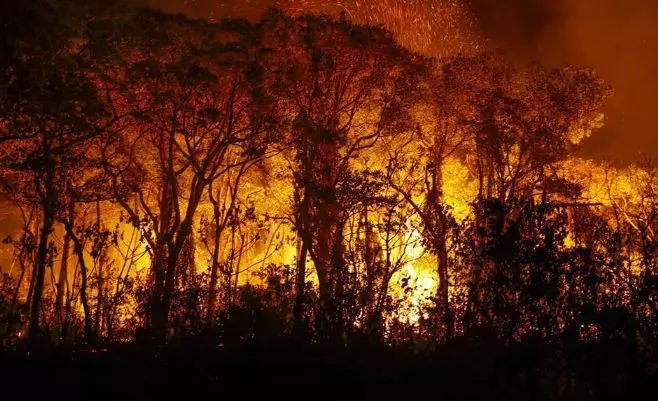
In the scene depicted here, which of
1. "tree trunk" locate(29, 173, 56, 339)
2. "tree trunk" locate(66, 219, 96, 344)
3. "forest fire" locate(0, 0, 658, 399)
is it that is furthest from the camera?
"tree trunk" locate(29, 173, 56, 339)

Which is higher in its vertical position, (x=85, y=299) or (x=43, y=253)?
(x=43, y=253)

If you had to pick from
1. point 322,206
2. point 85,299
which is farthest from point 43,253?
point 322,206

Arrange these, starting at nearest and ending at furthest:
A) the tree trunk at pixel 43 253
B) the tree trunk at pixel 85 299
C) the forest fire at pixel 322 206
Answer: the forest fire at pixel 322 206
the tree trunk at pixel 85 299
the tree trunk at pixel 43 253

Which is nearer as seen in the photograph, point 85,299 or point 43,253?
point 43,253

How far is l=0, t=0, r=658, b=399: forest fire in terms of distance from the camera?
34.1 ft

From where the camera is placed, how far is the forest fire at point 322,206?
1038cm

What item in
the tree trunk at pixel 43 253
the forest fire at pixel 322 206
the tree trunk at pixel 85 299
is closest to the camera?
the forest fire at pixel 322 206

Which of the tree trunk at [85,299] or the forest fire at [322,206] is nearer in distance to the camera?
the forest fire at [322,206]

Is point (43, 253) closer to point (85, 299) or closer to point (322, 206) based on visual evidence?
point (85, 299)

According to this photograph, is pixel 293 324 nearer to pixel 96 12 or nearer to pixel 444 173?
pixel 96 12

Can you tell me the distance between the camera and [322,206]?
62.1ft

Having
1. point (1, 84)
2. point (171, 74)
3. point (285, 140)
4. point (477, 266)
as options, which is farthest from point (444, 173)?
point (1, 84)

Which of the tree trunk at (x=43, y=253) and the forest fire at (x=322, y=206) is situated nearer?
the forest fire at (x=322, y=206)

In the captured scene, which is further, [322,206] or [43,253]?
[322,206]
